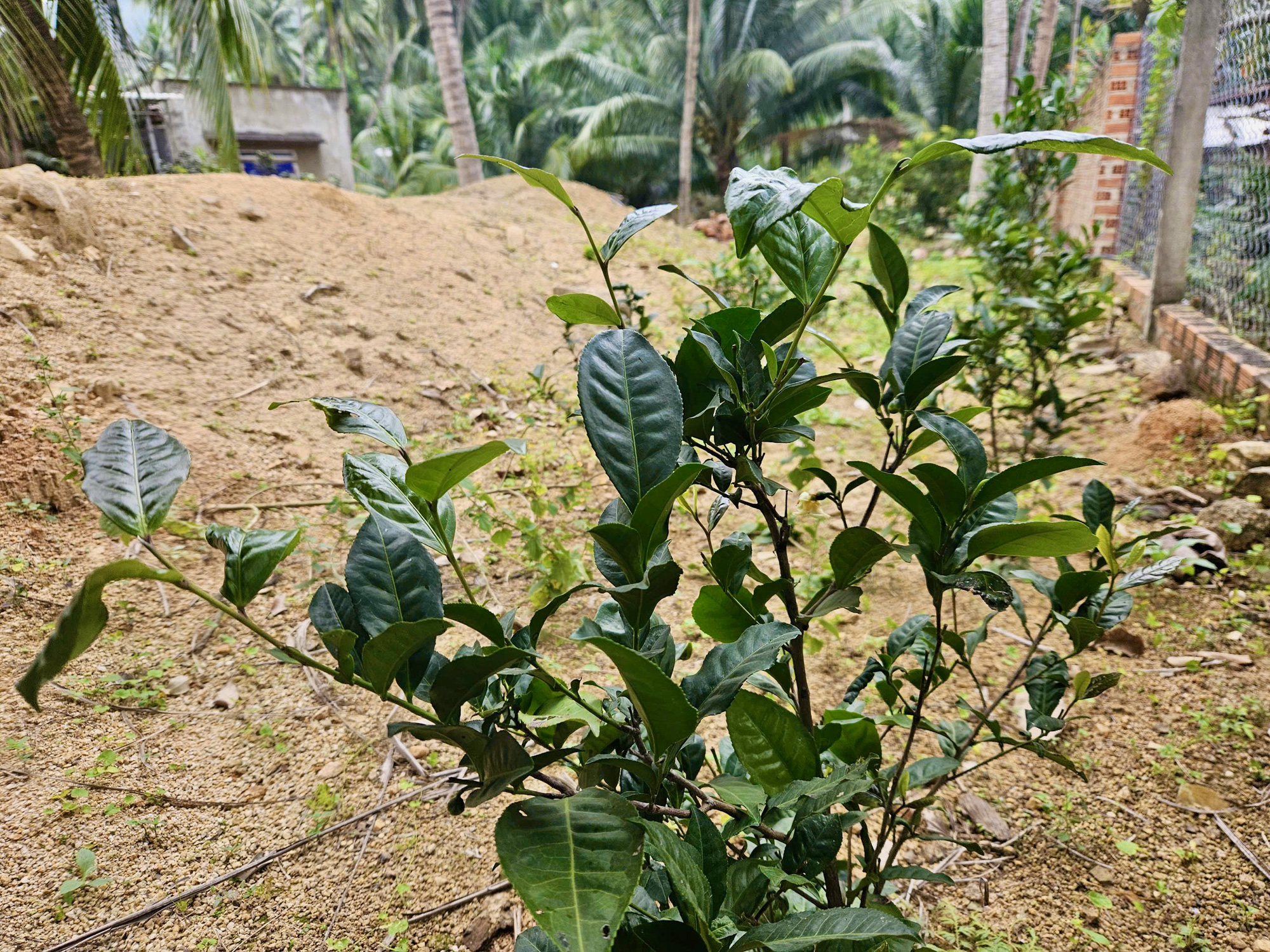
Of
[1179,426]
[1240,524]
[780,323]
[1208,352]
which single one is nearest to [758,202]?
[780,323]

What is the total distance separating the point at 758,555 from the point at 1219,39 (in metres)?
3.66

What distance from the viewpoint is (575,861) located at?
1.73ft

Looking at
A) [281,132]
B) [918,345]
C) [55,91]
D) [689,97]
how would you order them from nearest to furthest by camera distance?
[918,345], [55,91], [689,97], [281,132]

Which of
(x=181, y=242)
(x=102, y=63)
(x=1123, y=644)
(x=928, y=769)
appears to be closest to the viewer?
(x=928, y=769)

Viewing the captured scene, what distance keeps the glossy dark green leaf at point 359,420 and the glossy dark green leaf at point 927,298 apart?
0.61 m

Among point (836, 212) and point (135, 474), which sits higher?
point (836, 212)

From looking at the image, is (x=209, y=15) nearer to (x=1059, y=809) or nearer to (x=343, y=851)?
(x=343, y=851)

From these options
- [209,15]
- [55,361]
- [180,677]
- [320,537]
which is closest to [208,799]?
[180,677]

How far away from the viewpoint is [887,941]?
731mm

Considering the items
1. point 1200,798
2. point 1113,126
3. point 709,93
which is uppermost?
point 709,93

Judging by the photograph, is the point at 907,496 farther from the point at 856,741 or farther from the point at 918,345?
the point at 856,741

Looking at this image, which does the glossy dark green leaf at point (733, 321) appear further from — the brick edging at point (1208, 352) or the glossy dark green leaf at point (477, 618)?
the brick edging at point (1208, 352)

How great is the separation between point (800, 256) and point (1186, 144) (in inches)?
165

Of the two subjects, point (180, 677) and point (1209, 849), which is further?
point (180, 677)
